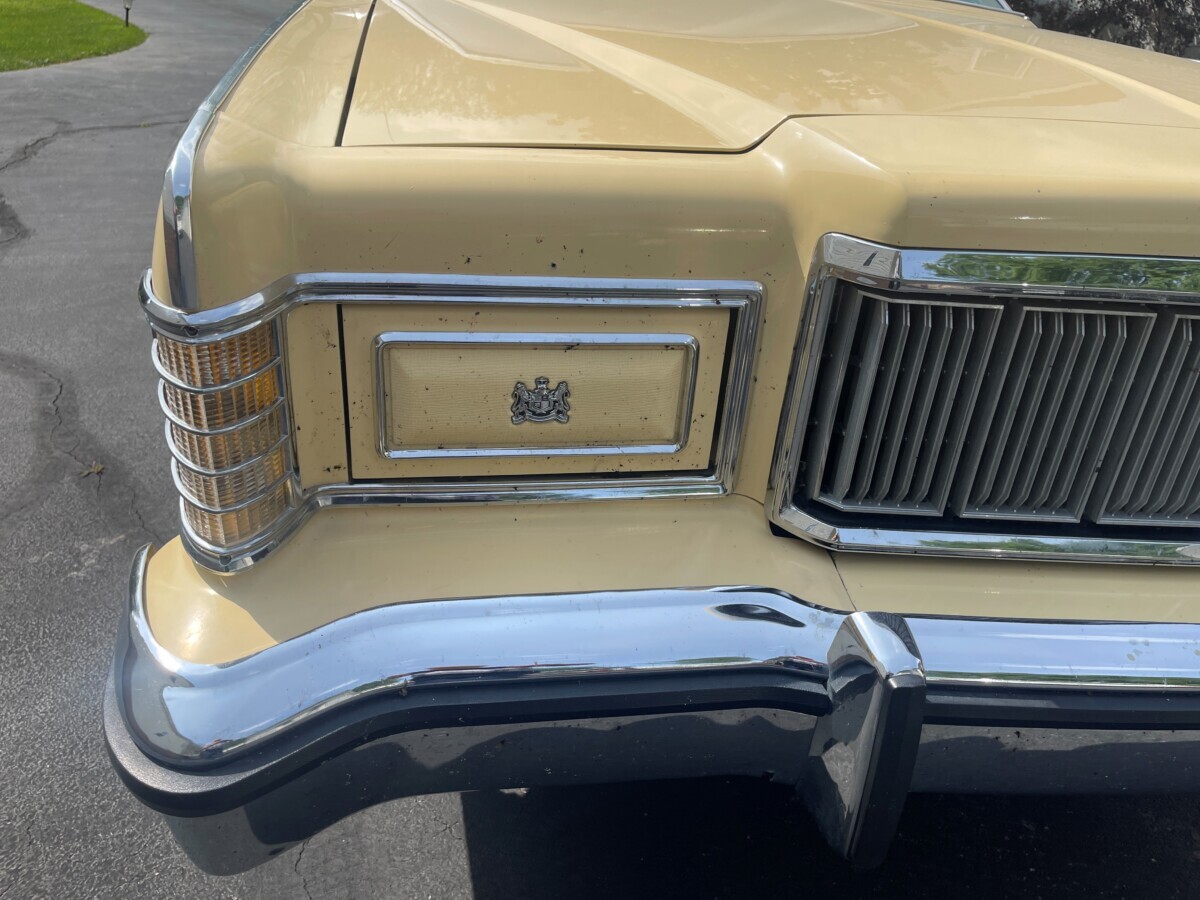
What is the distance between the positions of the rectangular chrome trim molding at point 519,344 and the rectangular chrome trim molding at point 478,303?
5 cm

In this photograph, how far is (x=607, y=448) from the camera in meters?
1.55

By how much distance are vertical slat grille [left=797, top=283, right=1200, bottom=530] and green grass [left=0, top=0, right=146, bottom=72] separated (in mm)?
12457

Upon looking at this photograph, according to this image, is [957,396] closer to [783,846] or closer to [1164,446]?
[1164,446]

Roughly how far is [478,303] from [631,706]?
0.63 m

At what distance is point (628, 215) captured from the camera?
1370mm

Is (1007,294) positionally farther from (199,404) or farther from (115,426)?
(115,426)

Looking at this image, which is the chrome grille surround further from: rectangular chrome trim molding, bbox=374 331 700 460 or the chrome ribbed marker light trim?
the chrome ribbed marker light trim

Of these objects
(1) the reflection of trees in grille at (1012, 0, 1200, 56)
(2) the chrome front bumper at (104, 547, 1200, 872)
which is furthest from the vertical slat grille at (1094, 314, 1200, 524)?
(1) the reflection of trees in grille at (1012, 0, 1200, 56)

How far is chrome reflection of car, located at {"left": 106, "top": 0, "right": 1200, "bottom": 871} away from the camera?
53.5 inches

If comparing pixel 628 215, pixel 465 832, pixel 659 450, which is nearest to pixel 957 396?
pixel 659 450

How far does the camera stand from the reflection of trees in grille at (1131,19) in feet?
26.7

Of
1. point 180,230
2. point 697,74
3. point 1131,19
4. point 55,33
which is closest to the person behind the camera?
point 180,230

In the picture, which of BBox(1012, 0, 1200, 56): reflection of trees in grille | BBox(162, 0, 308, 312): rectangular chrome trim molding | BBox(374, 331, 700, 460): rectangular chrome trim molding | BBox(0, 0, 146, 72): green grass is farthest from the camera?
BBox(0, 0, 146, 72): green grass

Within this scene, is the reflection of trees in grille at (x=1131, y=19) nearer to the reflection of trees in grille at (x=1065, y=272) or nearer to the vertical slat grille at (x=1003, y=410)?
the vertical slat grille at (x=1003, y=410)
